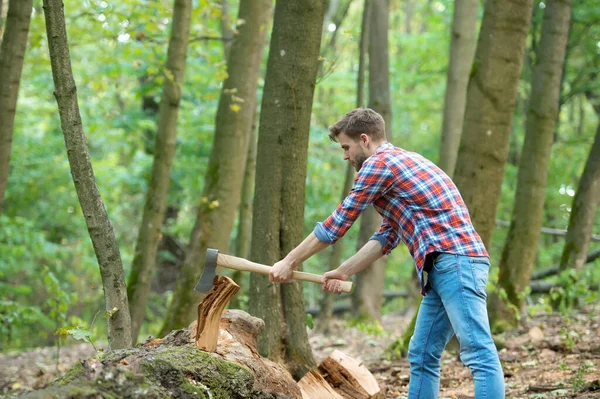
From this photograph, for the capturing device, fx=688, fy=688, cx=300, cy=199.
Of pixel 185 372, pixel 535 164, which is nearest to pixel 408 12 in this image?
pixel 535 164

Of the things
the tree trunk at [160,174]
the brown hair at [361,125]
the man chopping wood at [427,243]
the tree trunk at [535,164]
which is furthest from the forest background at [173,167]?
the man chopping wood at [427,243]

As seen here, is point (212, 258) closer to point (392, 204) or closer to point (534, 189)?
point (392, 204)

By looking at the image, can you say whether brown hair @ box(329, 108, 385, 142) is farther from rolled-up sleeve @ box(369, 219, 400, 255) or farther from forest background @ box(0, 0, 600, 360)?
forest background @ box(0, 0, 600, 360)

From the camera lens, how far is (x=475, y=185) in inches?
285

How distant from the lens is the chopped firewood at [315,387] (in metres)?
5.00

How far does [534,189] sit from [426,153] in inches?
402

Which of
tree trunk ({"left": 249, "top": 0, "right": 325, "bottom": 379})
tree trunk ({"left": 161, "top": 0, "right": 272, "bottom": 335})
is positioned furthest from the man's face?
tree trunk ({"left": 161, "top": 0, "right": 272, "bottom": 335})

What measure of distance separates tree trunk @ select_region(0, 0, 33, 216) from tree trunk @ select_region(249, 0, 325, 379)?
2.47m

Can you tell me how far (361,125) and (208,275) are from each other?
143 cm

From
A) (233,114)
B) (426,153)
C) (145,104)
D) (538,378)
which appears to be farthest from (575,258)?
(145,104)

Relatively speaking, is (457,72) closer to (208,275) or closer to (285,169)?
(285,169)

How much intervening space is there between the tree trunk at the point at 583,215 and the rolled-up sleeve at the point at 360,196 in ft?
22.7

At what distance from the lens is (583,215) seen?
33.5 ft

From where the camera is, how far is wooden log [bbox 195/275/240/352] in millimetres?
4406
